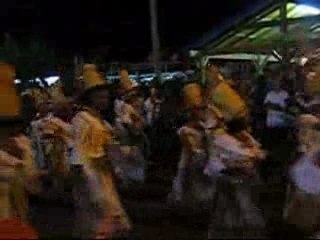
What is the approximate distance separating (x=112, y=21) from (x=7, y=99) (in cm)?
3701

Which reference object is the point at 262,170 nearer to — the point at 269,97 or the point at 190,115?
the point at 190,115

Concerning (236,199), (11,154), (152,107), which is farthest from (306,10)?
(11,154)

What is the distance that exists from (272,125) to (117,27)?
27.5 metres

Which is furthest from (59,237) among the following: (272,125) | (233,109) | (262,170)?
(272,125)

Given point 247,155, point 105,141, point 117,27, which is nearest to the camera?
point 247,155

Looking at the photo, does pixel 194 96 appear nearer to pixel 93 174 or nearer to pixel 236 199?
pixel 93 174

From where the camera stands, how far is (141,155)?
54.2 feet

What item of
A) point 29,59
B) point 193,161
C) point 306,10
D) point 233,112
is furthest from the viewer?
point 306,10

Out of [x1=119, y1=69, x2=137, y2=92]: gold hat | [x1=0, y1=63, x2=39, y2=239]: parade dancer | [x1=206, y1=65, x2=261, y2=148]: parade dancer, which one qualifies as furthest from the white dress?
[x1=119, y1=69, x2=137, y2=92]: gold hat

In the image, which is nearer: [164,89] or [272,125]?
[272,125]

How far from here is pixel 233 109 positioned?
33.2 feet

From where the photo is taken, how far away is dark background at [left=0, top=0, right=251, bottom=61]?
42500 mm

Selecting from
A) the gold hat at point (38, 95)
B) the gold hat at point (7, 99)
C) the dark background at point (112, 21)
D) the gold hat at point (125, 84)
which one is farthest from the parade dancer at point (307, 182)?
the dark background at point (112, 21)

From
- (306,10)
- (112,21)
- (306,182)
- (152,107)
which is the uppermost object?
(112,21)
